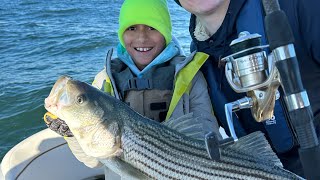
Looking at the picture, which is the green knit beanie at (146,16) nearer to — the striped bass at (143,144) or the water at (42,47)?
the striped bass at (143,144)

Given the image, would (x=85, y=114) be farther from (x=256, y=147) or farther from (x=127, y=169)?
(x=256, y=147)

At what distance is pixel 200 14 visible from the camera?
3559 mm

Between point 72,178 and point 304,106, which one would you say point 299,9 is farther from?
point 72,178

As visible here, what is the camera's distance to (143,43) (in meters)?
3.73

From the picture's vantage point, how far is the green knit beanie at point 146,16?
3.69 meters

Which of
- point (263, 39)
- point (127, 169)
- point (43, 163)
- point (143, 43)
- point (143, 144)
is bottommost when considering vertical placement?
point (43, 163)

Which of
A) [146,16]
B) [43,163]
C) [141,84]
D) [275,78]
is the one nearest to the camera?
[275,78]

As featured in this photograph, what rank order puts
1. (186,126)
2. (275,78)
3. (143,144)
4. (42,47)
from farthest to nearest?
(42,47), (186,126), (143,144), (275,78)

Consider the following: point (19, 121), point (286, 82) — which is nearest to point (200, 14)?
point (286, 82)

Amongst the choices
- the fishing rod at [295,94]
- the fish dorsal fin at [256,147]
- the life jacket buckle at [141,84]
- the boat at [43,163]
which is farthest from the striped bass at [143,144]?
the boat at [43,163]

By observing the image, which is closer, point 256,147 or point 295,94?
point 295,94

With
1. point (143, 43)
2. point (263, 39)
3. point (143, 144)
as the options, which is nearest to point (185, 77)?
point (143, 43)

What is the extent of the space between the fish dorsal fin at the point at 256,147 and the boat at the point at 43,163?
220 centimetres

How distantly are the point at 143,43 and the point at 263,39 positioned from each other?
3.52ft
